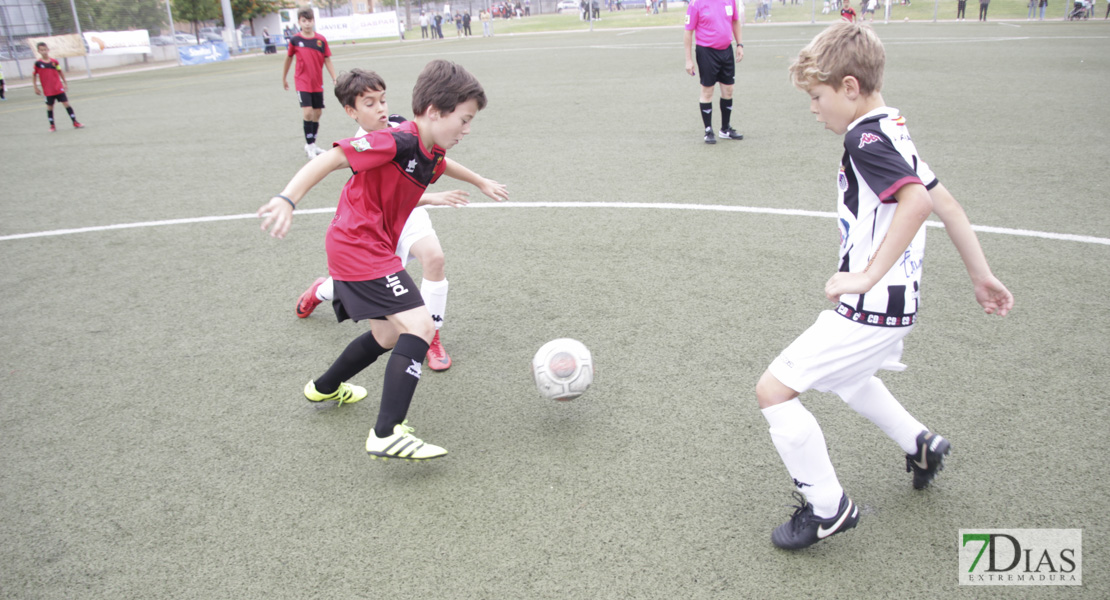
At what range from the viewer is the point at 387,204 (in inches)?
127

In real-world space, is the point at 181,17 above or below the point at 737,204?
above

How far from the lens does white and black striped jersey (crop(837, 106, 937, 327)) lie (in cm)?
221

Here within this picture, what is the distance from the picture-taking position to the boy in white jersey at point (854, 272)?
224cm

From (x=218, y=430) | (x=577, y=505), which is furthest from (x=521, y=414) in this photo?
(x=218, y=430)

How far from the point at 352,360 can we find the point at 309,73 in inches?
316

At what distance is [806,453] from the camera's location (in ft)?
7.93

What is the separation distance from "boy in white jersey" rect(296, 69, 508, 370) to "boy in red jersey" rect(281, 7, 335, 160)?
558cm

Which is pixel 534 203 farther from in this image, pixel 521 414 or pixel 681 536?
pixel 681 536

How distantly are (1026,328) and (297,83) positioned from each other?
9.64 m

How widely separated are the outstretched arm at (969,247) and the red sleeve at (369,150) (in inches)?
84.1

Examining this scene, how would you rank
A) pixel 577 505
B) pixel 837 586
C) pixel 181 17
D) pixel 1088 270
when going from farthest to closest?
1. pixel 181 17
2. pixel 1088 270
3. pixel 577 505
4. pixel 837 586

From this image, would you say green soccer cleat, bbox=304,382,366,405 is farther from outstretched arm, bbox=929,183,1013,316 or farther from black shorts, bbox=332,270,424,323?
outstretched arm, bbox=929,183,1013,316

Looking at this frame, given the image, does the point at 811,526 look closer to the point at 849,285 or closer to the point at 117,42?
the point at 849,285

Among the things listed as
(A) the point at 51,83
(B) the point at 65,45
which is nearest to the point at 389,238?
(A) the point at 51,83
